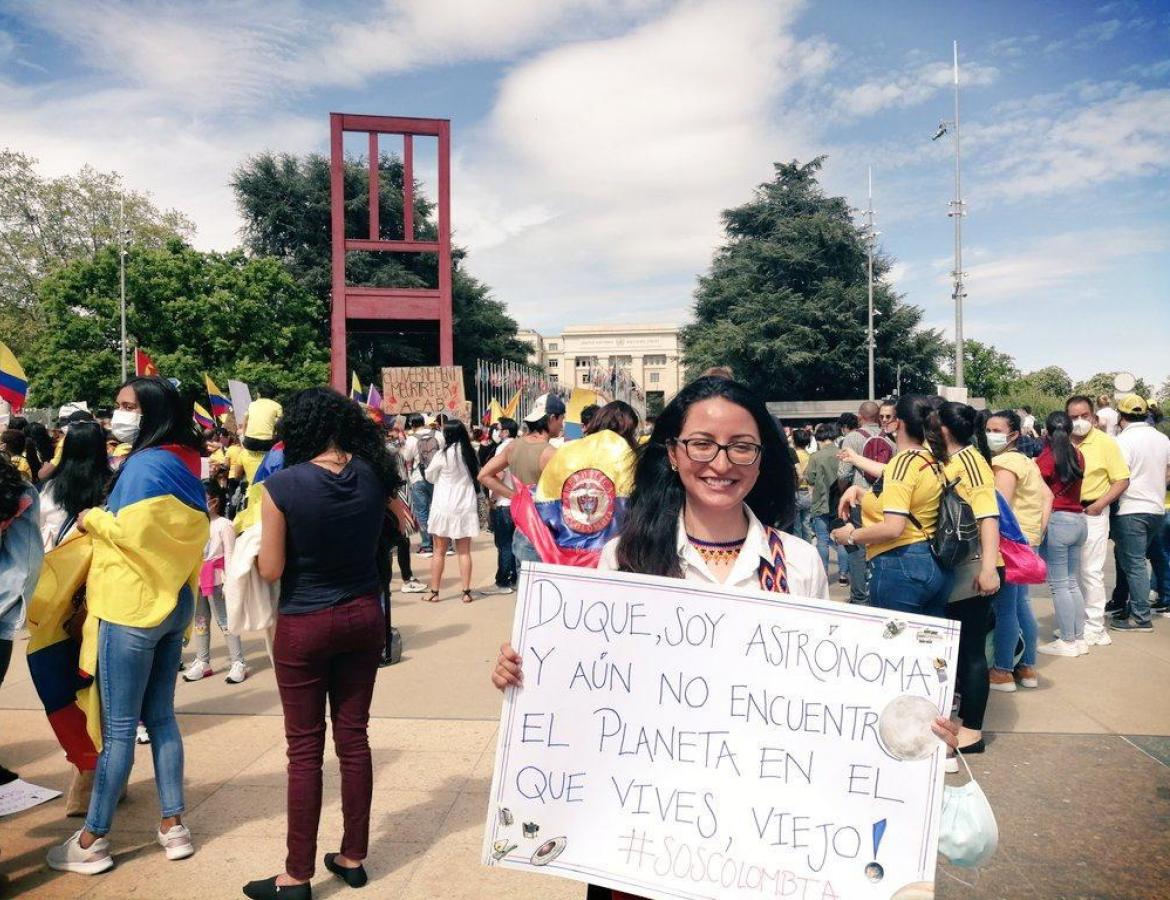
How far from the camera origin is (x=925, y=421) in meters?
4.31

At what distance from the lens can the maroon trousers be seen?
293 cm

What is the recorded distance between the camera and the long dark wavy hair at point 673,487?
2.00m

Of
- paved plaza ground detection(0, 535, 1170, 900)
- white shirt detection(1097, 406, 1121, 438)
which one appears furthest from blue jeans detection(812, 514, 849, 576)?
white shirt detection(1097, 406, 1121, 438)

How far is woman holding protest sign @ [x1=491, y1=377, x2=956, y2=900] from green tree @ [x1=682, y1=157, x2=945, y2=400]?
41.0 meters

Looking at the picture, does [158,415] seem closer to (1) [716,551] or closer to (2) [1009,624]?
(1) [716,551]

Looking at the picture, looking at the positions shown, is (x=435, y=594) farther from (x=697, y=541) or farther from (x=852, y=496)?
(x=697, y=541)

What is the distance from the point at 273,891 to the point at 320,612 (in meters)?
1.04

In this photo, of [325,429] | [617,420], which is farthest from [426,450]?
[325,429]

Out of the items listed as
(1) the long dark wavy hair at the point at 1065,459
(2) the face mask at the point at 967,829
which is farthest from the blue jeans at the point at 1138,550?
(2) the face mask at the point at 967,829

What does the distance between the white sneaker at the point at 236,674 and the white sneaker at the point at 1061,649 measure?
5.93 meters

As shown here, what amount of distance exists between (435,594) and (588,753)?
22.1 feet

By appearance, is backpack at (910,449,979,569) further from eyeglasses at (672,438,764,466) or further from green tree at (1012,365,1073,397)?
green tree at (1012,365,1073,397)

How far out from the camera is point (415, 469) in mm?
10922

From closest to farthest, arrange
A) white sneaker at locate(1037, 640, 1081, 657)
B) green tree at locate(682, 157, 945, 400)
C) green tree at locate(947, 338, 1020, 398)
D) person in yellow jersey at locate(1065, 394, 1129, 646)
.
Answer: white sneaker at locate(1037, 640, 1081, 657) < person in yellow jersey at locate(1065, 394, 1129, 646) < green tree at locate(682, 157, 945, 400) < green tree at locate(947, 338, 1020, 398)
